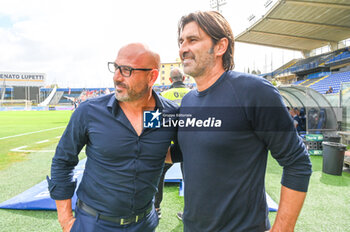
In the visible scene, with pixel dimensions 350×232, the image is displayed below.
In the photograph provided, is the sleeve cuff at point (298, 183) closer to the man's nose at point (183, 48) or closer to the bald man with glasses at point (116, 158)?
the bald man with glasses at point (116, 158)

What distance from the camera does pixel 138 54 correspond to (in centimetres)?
178

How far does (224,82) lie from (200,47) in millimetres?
344

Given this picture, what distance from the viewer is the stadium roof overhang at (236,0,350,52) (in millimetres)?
21906

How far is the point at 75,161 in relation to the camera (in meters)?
1.79

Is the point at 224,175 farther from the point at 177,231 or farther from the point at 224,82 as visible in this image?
the point at 177,231

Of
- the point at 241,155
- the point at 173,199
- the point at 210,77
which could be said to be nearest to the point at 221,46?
the point at 210,77

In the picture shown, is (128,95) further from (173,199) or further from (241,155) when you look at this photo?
(173,199)

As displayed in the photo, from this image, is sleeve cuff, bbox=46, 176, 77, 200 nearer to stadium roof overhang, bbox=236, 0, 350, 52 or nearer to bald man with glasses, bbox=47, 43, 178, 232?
bald man with glasses, bbox=47, 43, 178, 232

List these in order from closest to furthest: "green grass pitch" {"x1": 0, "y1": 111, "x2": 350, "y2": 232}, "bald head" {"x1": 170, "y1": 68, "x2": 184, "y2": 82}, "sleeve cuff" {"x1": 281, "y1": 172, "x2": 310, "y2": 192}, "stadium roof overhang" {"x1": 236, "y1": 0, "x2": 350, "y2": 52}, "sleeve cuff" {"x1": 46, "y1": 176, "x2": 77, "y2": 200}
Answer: "sleeve cuff" {"x1": 281, "y1": 172, "x2": 310, "y2": 192} < "sleeve cuff" {"x1": 46, "y1": 176, "x2": 77, "y2": 200} < "green grass pitch" {"x1": 0, "y1": 111, "x2": 350, "y2": 232} < "bald head" {"x1": 170, "y1": 68, "x2": 184, "y2": 82} < "stadium roof overhang" {"x1": 236, "y1": 0, "x2": 350, "y2": 52}

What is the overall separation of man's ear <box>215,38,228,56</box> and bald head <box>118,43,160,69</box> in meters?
0.59

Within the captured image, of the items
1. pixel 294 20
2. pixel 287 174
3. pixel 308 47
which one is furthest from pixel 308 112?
pixel 308 47

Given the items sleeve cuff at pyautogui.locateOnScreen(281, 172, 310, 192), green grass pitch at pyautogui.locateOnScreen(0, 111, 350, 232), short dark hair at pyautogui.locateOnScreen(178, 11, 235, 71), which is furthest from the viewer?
green grass pitch at pyautogui.locateOnScreen(0, 111, 350, 232)

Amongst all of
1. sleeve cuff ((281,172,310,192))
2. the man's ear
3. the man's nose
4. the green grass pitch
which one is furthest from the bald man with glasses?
the green grass pitch

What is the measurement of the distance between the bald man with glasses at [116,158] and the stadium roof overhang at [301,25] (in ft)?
83.8
